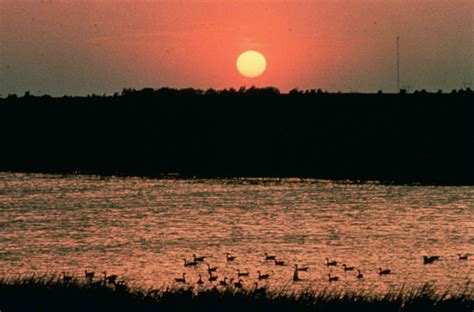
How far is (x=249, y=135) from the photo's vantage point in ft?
298

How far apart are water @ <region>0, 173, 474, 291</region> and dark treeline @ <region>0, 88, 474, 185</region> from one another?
32.1ft

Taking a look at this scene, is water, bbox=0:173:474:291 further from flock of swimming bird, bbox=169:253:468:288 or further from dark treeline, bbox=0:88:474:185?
dark treeline, bbox=0:88:474:185

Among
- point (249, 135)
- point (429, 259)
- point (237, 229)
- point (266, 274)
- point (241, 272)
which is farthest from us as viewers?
point (249, 135)

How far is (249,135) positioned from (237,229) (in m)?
51.1

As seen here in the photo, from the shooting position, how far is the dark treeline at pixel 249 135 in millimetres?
73375

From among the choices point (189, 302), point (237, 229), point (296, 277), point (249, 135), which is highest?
point (249, 135)

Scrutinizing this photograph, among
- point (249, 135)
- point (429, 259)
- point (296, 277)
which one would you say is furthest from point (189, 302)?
point (249, 135)

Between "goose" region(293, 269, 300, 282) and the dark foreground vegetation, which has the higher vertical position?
the dark foreground vegetation

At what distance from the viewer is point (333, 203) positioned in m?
50.2

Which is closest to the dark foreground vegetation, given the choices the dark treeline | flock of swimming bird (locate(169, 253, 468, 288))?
flock of swimming bird (locate(169, 253, 468, 288))

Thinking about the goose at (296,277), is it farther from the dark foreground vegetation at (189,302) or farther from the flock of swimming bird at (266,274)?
the dark foreground vegetation at (189,302)

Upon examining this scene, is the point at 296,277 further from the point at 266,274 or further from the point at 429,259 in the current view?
the point at 429,259

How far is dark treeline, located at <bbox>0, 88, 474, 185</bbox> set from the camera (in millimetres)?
73375

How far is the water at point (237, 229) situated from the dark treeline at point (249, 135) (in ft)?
32.1
